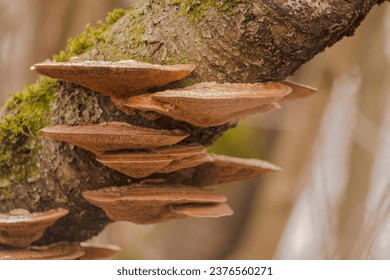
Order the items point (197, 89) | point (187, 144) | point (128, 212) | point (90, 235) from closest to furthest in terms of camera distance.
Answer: point (197, 89) → point (187, 144) → point (128, 212) → point (90, 235)

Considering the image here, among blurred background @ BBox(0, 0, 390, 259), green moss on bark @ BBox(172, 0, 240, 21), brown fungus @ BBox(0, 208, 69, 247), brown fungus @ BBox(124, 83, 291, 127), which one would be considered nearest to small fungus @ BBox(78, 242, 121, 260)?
brown fungus @ BBox(0, 208, 69, 247)

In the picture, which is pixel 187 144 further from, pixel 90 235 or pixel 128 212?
pixel 90 235

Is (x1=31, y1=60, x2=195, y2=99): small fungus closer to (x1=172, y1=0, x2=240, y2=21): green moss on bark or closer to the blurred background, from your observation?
(x1=172, y1=0, x2=240, y2=21): green moss on bark

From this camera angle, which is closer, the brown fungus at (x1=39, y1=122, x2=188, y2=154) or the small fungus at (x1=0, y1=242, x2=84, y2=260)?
the brown fungus at (x1=39, y1=122, x2=188, y2=154)

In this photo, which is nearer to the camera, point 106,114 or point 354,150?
point 106,114

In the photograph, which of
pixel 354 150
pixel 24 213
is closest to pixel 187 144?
pixel 24 213

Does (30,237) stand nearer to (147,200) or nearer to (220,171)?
(147,200)
